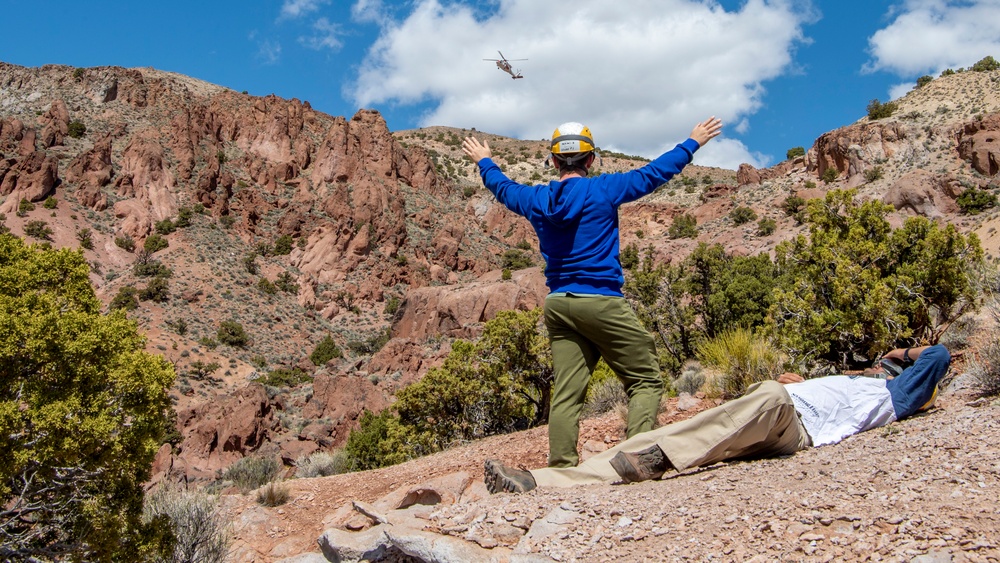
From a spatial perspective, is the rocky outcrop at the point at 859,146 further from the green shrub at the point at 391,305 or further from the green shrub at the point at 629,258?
the green shrub at the point at 391,305

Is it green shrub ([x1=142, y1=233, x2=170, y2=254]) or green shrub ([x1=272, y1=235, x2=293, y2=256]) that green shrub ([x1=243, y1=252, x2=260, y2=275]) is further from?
green shrub ([x1=142, y1=233, x2=170, y2=254])

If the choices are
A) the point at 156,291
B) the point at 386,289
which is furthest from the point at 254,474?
the point at 386,289

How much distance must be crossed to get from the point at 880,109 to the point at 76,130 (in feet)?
185

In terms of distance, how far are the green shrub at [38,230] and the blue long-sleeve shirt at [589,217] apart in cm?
4131

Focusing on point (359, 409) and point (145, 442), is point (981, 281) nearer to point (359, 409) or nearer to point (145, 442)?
point (145, 442)

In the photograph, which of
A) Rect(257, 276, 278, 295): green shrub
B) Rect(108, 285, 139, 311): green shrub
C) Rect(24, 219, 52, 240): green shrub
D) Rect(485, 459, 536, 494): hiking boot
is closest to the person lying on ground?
Rect(485, 459, 536, 494): hiking boot

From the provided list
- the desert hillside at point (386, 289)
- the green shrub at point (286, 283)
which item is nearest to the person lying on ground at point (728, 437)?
the desert hillside at point (386, 289)

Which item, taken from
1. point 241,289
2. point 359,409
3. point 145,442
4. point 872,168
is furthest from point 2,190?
point 872,168

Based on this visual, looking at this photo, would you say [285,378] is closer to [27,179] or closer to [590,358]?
[27,179]

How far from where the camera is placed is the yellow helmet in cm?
412

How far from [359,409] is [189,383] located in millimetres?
10813

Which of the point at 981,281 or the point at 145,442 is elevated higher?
the point at 981,281

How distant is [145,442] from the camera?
5.21m

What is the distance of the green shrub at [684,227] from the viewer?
49.5m
